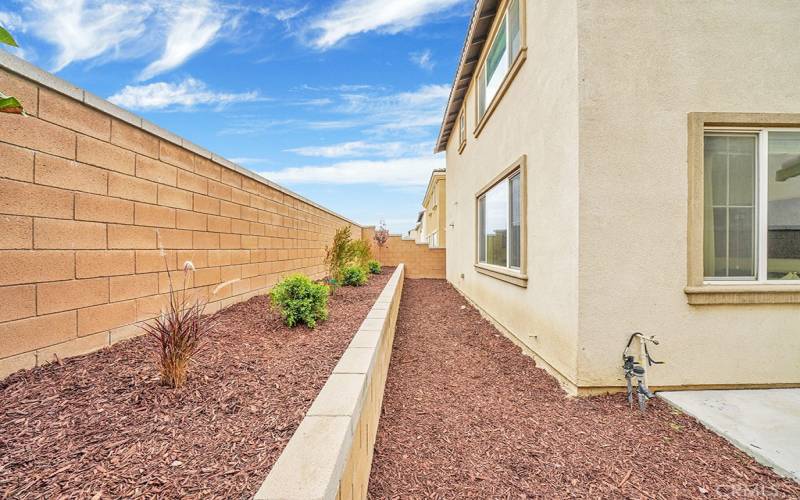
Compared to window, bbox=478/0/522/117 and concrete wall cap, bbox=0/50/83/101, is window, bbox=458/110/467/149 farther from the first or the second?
concrete wall cap, bbox=0/50/83/101

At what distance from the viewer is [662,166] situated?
10.1 feet

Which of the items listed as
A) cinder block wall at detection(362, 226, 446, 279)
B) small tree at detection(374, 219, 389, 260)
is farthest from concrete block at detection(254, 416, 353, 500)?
small tree at detection(374, 219, 389, 260)

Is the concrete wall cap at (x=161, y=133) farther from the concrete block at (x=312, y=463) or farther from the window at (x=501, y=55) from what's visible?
the window at (x=501, y=55)

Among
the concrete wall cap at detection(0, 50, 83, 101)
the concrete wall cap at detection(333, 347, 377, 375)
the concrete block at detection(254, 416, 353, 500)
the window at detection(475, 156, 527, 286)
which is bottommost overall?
the concrete wall cap at detection(333, 347, 377, 375)

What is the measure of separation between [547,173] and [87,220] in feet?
14.0

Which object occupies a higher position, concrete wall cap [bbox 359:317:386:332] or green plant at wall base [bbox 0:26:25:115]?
green plant at wall base [bbox 0:26:25:115]

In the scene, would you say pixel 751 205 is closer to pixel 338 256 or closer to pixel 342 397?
pixel 342 397

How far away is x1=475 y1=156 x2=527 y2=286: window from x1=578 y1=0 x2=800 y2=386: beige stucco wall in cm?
137

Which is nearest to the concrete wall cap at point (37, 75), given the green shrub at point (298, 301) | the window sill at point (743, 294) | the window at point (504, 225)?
the green shrub at point (298, 301)

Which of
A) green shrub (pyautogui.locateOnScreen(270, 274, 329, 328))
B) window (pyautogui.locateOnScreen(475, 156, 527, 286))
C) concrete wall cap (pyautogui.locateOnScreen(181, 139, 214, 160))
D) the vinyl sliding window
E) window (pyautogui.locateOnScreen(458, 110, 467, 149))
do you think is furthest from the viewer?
window (pyautogui.locateOnScreen(458, 110, 467, 149))

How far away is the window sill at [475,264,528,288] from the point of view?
4464 millimetres

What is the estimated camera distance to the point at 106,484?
1.42 m

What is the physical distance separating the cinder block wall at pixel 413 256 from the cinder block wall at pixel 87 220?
11.5m

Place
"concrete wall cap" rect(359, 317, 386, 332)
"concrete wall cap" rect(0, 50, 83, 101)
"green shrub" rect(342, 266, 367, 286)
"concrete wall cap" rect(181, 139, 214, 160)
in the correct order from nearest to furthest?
"concrete wall cap" rect(0, 50, 83, 101) < "concrete wall cap" rect(359, 317, 386, 332) < "concrete wall cap" rect(181, 139, 214, 160) < "green shrub" rect(342, 266, 367, 286)
